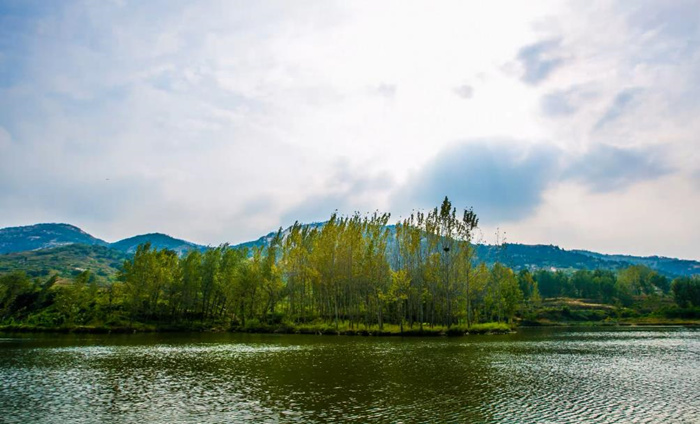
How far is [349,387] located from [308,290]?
70.5 meters

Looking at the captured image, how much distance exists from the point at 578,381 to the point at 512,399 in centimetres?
940

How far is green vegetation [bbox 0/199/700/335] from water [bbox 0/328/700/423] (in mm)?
36483

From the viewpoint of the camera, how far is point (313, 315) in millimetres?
94750

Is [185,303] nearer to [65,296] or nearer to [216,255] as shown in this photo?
[216,255]

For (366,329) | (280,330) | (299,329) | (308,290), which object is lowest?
(280,330)

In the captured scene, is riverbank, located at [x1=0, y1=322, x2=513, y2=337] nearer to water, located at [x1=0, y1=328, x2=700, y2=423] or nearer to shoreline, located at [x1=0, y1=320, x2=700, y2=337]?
shoreline, located at [x1=0, y1=320, x2=700, y2=337]

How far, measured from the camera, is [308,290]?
9625cm

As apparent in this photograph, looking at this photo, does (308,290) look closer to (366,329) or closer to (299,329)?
(299,329)

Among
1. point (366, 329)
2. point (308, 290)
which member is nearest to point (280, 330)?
point (308, 290)

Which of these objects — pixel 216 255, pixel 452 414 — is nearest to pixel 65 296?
pixel 216 255

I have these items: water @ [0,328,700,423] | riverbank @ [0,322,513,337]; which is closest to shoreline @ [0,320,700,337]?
riverbank @ [0,322,513,337]

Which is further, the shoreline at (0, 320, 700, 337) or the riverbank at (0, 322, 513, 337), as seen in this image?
the riverbank at (0, 322, 513, 337)

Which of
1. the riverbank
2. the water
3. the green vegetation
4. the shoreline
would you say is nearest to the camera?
the water

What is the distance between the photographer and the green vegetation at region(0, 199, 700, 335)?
267ft
